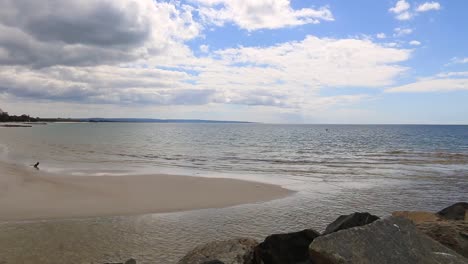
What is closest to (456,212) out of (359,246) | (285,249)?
(285,249)

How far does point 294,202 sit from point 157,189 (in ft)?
20.2

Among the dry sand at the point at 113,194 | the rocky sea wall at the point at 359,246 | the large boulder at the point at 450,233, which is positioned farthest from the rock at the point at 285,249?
the dry sand at the point at 113,194

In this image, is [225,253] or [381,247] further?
[225,253]

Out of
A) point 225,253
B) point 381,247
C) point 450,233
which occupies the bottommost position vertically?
point 225,253

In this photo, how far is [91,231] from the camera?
976cm

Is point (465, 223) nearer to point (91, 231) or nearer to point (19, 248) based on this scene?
point (91, 231)

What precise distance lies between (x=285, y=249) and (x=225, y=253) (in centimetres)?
105

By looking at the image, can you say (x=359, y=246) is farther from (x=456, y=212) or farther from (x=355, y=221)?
(x=456, y=212)

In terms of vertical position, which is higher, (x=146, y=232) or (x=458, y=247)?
(x=458, y=247)

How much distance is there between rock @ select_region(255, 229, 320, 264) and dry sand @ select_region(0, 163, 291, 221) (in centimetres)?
642

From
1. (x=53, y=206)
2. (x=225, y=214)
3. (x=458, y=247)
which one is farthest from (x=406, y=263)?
(x=53, y=206)

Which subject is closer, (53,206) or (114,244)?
(114,244)

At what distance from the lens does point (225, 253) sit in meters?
6.59

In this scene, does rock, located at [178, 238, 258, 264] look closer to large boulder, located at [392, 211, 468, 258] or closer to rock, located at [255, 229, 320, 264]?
rock, located at [255, 229, 320, 264]
